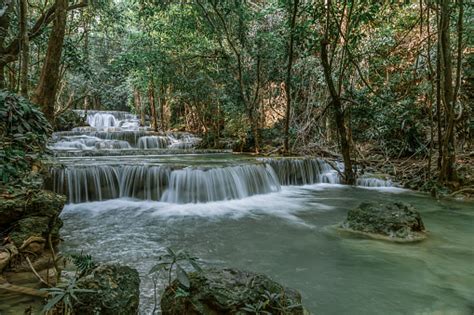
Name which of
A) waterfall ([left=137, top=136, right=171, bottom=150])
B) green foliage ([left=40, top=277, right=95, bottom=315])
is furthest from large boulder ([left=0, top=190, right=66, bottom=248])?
waterfall ([left=137, top=136, right=171, bottom=150])

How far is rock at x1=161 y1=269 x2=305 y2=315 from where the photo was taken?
2148mm

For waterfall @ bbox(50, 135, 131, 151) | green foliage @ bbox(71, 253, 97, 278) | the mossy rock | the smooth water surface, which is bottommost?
the smooth water surface

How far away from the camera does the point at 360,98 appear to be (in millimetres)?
8656

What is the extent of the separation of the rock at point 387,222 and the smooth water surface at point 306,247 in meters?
0.20

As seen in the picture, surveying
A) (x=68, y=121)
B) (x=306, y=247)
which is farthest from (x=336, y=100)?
(x=68, y=121)

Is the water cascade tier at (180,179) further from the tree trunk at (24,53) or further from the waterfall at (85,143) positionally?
the waterfall at (85,143)

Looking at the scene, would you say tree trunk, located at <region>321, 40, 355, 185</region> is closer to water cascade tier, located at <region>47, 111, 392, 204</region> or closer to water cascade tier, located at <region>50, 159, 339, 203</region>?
Result: water cascade tier, located at <region>47, 111, 392, 204</region>

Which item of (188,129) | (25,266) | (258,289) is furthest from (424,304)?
(188,129)

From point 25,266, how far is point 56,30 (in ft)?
15.1

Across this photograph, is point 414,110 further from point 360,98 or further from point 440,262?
point 440,262

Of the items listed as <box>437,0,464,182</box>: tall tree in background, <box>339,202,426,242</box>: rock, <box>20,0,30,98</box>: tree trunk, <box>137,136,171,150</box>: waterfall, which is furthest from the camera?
<box>137,136,171,150</box>: waterfall

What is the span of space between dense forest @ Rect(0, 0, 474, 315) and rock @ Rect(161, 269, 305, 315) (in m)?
0.01

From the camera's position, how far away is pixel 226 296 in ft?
7.19

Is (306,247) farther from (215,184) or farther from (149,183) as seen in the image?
(149,183)
